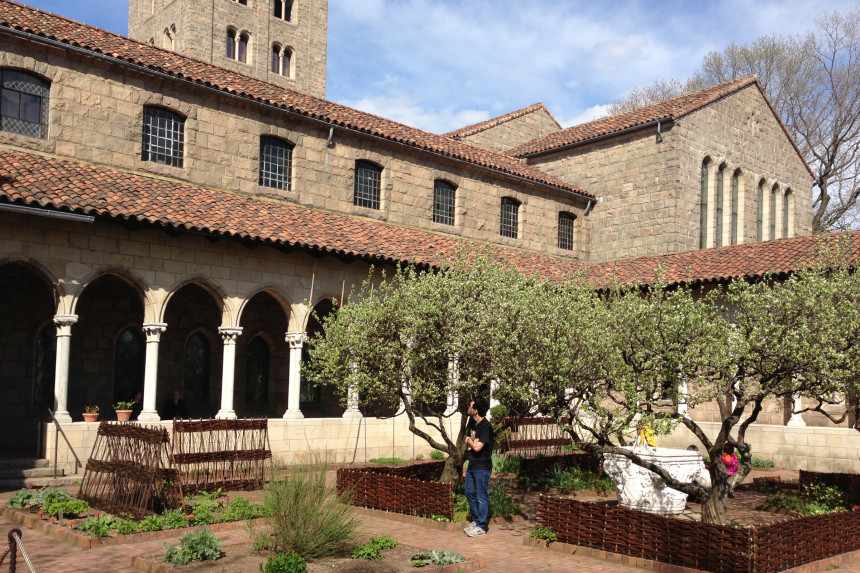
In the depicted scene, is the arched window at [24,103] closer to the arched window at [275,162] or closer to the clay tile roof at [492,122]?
the arched window at [275,162]

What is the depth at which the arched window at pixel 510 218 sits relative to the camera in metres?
27.5

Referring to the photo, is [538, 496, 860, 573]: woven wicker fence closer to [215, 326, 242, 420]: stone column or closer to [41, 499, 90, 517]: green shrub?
[41, 499, 90, 517]: green shrub

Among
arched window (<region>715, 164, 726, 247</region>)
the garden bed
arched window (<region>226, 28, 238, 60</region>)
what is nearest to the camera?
the garden bed

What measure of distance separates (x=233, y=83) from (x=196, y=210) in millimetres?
5099

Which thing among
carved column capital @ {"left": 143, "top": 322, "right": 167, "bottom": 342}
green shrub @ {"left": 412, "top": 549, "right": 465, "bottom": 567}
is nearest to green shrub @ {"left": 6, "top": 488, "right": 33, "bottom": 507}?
carved column capital @ {"left": 143, "top": 322, "right": 167, "bottom": 342}

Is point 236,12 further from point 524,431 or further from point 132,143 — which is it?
point 524,431

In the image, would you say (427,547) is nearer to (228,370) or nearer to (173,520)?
(173,520)

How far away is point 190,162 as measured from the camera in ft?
65.2

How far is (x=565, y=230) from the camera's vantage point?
29594 mm

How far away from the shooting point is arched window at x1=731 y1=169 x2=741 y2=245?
Answer: 2884 cm

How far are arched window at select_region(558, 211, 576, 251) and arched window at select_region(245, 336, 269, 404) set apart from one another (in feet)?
36.9

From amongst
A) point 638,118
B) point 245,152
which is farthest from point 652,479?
point 638,118

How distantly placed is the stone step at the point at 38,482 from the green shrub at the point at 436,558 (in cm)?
790

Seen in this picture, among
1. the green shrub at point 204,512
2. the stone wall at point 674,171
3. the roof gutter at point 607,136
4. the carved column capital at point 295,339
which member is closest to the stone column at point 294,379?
the carved column capital at point 295,339
